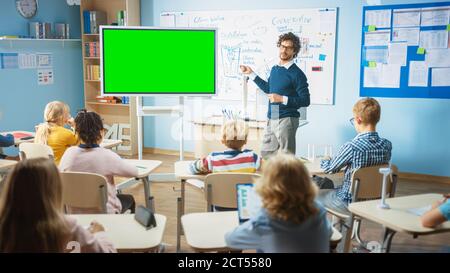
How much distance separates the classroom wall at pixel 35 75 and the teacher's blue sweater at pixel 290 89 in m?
3.87

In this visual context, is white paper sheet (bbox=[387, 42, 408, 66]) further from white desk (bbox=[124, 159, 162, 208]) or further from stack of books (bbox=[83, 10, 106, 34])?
stack of books (bbox=[83, 10, 106, 34])

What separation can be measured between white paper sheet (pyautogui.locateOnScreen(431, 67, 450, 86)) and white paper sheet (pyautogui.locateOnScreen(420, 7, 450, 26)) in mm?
526

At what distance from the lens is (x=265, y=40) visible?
21.8ft

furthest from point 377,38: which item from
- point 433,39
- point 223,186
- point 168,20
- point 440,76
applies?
point 223,186

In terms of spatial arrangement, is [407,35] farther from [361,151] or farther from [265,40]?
[361,151]

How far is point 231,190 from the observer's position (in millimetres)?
3125

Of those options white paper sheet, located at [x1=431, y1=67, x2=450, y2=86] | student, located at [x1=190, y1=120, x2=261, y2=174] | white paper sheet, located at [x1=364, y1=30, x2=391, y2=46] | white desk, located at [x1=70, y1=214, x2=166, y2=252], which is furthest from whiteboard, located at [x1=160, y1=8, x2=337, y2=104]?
white desk, located at [x1=70, y1=214, x2=166, y2=252]

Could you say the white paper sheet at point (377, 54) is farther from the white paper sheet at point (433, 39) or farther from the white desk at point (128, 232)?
the white desk at point (128, 232)

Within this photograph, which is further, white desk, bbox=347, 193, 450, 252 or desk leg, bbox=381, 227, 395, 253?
desk leg, bbox=381, 227, 395, 253

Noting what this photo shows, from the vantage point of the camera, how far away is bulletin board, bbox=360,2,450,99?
5.74 meters

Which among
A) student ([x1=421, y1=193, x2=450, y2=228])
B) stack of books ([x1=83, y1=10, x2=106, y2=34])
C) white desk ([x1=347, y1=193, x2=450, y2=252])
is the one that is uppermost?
stack of books ([x1=83, y1=10, x2=106, y2=34])

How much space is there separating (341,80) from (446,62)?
1235mm

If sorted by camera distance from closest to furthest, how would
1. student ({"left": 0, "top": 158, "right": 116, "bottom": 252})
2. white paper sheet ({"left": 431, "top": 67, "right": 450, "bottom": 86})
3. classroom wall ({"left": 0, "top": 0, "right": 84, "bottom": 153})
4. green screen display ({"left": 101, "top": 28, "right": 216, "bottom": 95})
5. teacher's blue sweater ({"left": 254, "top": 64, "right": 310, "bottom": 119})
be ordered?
student ({"left": 0, "top": 158, "right": 116, "bottom": 252}), teacher's blue sweater ({"left": 254, "top": 64, "right": 310, "bottom": 119}), green screen display ({"left": 101, "top": 28, "right": 216, "bottom": 95}), white paper sheet ({"left": 431, "top": 67, "right": 450, "bottom": 86}), classroom wall ({"left": 0, "top": 0, "right": 84, "bottom": 153})

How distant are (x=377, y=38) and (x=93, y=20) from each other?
4.11 m
